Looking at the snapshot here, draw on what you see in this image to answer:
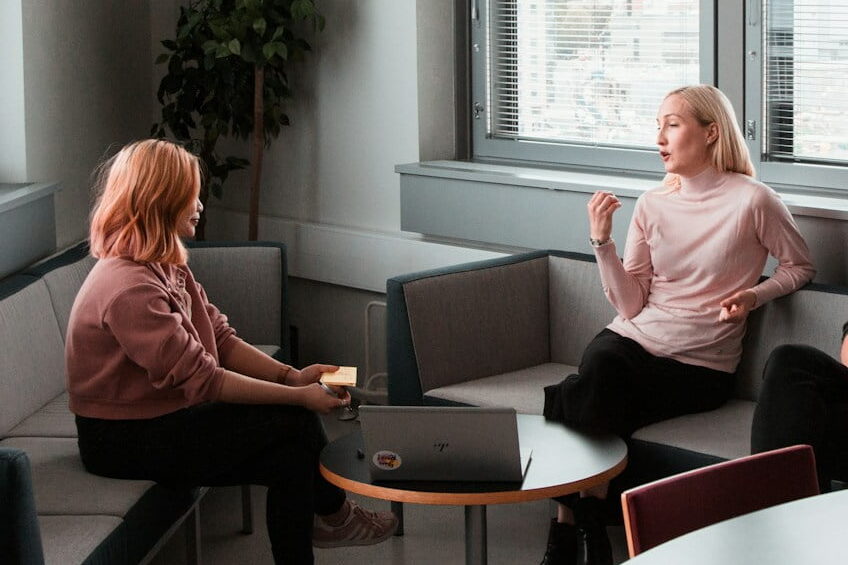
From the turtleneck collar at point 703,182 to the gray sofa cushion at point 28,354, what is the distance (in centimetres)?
191

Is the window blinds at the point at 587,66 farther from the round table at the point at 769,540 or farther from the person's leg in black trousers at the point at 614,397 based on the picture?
the round table at the point at 769,540

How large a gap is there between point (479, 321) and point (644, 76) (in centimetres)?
112

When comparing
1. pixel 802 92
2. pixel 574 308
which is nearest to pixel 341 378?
pixel 574 308

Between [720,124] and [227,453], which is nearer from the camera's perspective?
[227,453]

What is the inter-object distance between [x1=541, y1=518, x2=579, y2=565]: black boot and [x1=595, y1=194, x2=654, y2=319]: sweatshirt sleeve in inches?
28.2

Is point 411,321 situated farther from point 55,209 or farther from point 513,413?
point 55,209

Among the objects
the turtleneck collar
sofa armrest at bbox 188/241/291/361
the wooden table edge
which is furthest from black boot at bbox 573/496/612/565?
sofa armrest at bbox 188/241/291/361

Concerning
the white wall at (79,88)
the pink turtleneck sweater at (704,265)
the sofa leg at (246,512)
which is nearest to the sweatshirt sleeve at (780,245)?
the pink turtleneck sweater at (704,265)

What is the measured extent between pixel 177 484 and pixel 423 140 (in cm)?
217

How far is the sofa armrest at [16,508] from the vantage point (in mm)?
2488

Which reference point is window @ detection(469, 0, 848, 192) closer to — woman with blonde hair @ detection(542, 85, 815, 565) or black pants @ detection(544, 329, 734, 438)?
woman with blonde hair @ detection(542, 85, 815, 565)

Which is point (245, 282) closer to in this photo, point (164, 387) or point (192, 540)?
point (192, 540)

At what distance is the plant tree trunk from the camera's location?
16.6 ft

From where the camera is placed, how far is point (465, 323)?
4.19 metres
